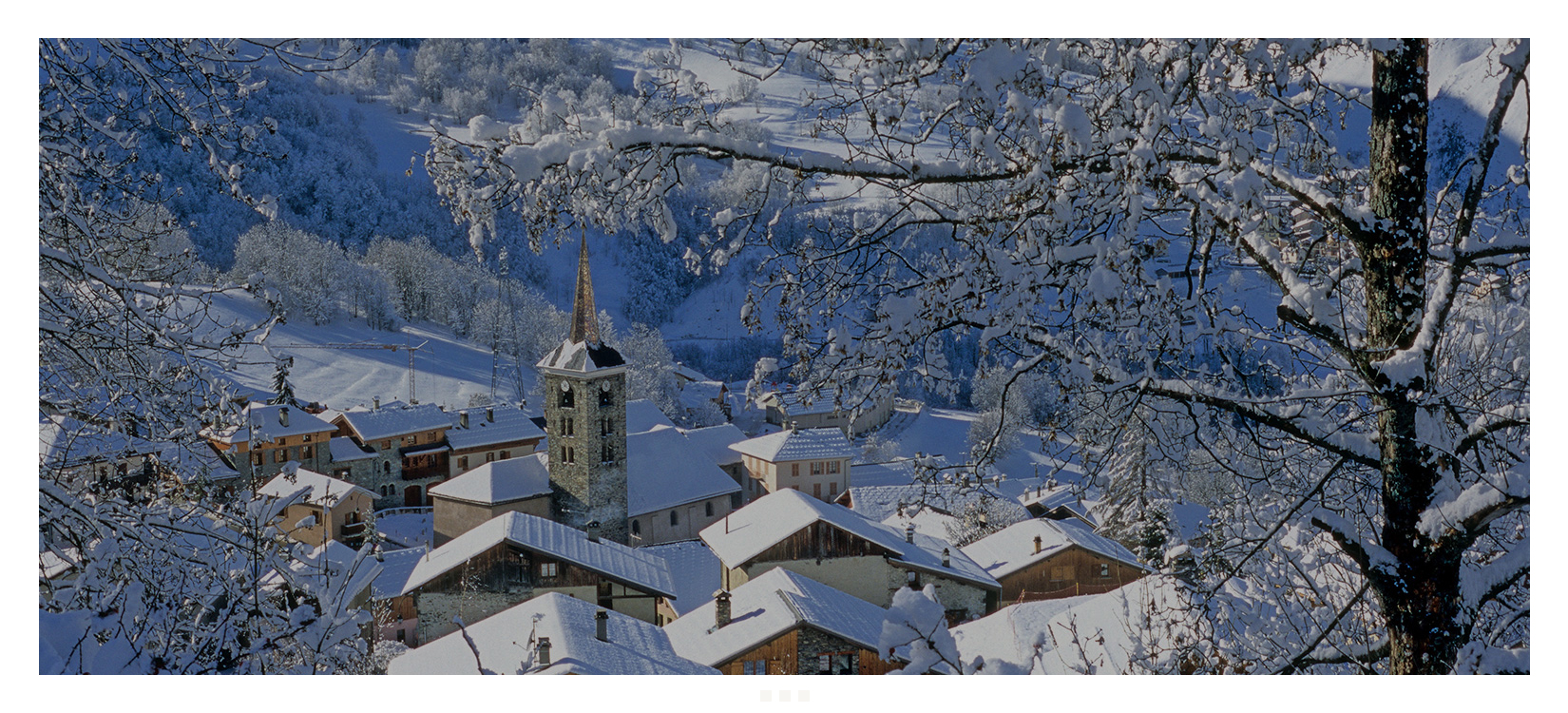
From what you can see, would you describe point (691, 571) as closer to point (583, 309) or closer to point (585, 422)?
point (585, 422)

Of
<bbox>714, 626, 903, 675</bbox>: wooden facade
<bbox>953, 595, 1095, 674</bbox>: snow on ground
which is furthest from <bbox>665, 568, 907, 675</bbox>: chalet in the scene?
<bbox>953, 595, 1095, 674</bbox>: snow on ground

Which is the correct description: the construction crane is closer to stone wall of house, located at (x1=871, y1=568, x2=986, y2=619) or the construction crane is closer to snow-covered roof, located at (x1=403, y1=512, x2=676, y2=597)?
snow-covered roof, located at (x1=403, y1=512, x2=676, y2=597)

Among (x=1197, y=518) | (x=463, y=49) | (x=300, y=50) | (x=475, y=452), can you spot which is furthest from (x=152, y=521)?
(x=475, y=452)

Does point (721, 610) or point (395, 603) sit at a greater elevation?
point (721, 610)

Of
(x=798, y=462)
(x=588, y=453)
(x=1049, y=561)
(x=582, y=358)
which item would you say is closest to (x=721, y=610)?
(x=798, y=462)

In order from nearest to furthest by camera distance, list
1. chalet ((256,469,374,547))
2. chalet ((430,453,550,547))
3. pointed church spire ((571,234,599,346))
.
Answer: chalet ((256,469,374,547)), pointed church spire ((571,234,599,346)), chalet ((430,453,550,547))
